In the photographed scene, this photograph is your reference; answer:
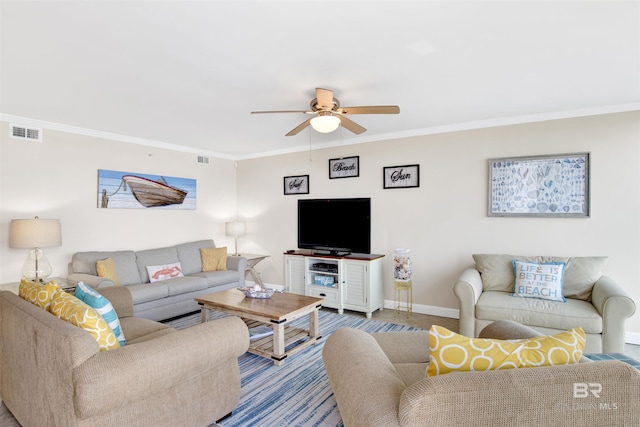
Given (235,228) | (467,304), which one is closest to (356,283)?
(467,304)

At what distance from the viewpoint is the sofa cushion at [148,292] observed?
143 inches

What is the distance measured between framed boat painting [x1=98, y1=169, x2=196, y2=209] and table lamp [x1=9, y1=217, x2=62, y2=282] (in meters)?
0.92

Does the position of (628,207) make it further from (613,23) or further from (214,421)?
(214,421)

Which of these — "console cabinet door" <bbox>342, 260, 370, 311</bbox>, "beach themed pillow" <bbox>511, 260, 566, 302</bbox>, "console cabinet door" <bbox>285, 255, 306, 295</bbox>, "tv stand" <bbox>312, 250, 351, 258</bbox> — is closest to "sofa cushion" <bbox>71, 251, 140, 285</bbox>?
"console cabinet door" <bbox>285, 255, 306, 295</bbox>

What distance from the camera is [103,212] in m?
4.29

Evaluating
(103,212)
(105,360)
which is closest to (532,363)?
(105,360)

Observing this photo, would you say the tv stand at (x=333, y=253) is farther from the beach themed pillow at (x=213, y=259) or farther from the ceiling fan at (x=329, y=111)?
the ceiling fan at (x=329, y=111)

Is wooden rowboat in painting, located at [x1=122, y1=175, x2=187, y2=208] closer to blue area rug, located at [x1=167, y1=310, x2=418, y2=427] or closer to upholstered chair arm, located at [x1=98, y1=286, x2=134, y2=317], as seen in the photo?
upholstered chair arm, located at [x1=98, y1=286, x2=134, y2=317]

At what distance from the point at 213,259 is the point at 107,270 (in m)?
1.41

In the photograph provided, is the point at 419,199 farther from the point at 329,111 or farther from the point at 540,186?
the point at 329,111

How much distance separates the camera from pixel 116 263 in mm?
3996

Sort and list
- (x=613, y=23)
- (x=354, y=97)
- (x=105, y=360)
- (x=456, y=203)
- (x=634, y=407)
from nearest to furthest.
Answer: (x=634, y=407) < (x=105, y=360) < (x=613, y=23) < (x=354, y=97) < (x=456, y=203)

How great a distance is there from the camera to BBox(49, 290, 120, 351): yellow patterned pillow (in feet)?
5.44

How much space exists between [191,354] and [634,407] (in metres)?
1.79
